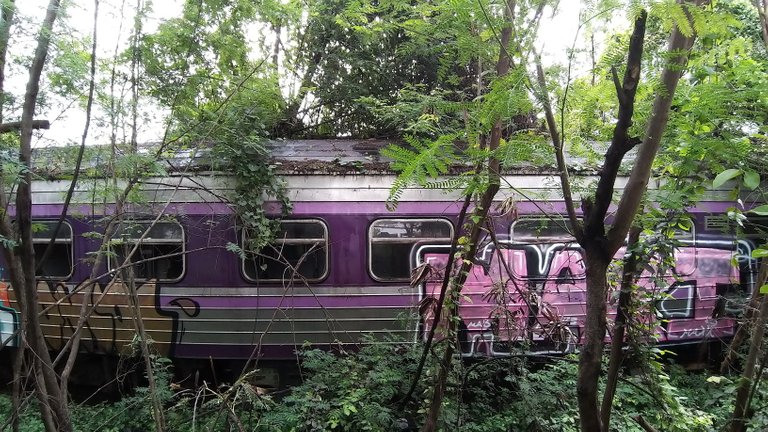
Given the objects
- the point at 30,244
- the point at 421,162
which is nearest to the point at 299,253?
the point at 30,244

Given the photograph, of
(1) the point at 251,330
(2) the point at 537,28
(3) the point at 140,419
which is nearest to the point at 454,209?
(1) the point at 251,330

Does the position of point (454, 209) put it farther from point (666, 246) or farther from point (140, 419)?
point (140, 419)

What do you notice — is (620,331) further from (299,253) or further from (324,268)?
(299,253)

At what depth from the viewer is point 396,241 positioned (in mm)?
4848

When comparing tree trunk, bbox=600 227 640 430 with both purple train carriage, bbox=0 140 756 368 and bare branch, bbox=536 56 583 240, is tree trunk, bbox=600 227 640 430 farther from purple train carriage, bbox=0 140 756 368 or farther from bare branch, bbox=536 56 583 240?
purple train carriage, bbox=0 140 756 368

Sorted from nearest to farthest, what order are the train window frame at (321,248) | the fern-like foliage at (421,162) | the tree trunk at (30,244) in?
1. the fern-like foliage at (421,162)
2. the tree trunk at (30,244)
3. the train window frame at (321,248)

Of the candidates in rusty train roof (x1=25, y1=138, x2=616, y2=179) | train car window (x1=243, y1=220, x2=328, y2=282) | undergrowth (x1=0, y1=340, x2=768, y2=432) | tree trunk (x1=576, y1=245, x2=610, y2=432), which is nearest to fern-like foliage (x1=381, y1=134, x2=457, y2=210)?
tree trunk (x1=576, y1=245, x2=610, y2=432)

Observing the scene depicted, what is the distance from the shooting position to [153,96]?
133 inches

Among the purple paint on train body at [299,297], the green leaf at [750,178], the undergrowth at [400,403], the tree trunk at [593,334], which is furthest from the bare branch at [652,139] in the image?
the purple paint on train body at [299,297]

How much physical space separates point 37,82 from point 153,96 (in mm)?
998

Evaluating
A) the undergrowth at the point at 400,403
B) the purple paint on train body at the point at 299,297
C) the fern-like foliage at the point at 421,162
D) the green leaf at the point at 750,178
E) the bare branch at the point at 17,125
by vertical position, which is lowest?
the undergrowth at the point at 400,403

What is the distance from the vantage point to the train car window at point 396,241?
15.9ft

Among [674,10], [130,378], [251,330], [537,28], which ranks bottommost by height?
[130,378]

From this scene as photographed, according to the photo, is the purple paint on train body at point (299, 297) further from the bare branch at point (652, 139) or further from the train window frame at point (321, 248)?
the bare branch at point (652, 139)
